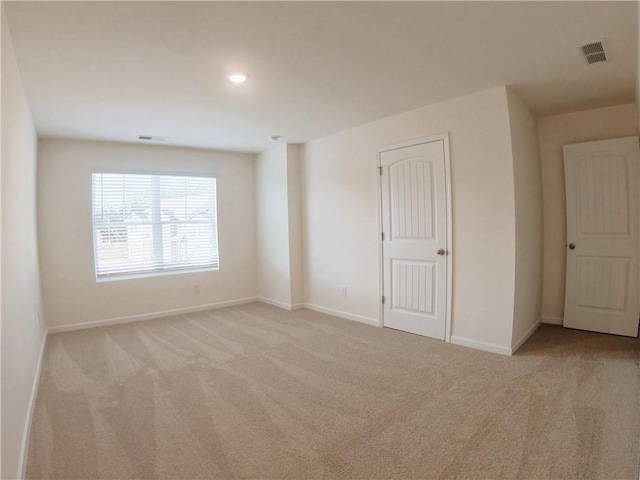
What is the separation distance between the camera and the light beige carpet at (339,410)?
5.89 feet

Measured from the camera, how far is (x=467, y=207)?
335 cm

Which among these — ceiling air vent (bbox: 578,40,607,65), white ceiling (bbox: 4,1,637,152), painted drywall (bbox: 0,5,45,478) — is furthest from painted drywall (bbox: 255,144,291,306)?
ceiling air vent (bbox: 578,40,607,65)

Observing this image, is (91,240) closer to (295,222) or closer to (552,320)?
(295,222)

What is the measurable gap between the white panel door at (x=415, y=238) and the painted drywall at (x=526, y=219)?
646mm

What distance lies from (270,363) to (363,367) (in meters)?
0.84

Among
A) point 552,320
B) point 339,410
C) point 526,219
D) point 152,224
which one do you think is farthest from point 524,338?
point 152,224

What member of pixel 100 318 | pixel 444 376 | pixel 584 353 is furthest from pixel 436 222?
pixel 100 318

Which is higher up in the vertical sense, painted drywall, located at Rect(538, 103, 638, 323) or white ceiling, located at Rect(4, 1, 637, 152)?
white ceiling, located at Rect(4, 1, 637, 152)

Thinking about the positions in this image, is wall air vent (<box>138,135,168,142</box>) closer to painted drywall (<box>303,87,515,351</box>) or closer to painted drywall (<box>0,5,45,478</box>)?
painted drywall (<box>0,5,45,478</box>)

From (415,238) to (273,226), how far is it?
7.95ft

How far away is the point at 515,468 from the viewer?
1729mm

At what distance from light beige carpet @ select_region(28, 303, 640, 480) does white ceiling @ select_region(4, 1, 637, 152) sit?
2.41 meters

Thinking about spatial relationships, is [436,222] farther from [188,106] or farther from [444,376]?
[188,106]

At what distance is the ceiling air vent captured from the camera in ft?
7.77
